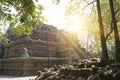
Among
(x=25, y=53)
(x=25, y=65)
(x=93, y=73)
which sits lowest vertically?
(x=25, y=65)

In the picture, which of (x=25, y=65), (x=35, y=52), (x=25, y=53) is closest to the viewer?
(x=25, y=65)

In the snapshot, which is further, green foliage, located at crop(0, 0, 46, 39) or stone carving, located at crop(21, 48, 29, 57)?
stone carving, located at crop(21, 48, 29, 57)

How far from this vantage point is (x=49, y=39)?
31.9 metres

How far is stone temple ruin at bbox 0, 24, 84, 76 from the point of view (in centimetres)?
2603

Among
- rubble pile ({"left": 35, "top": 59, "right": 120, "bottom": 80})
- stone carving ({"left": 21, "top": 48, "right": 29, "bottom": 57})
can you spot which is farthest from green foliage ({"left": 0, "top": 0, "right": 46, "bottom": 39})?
stone carving ({"left": 21, "top": 48, "right": 29, "bottom": 57})

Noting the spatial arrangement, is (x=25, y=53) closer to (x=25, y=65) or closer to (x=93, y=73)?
(x=25, y=65)

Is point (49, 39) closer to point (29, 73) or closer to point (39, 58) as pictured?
point (39, 58)

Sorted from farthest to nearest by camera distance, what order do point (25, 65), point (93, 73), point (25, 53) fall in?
point (25, 53), point (25, 65), point (93, 73)

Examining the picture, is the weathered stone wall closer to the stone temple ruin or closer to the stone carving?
the stone temple ruin

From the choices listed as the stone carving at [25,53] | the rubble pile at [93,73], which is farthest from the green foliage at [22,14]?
the stone carving at [25,53]

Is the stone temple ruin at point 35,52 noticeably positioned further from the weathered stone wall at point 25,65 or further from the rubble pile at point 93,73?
the rubble pile at point 93,73

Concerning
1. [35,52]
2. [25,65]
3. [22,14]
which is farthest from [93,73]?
[35,52]

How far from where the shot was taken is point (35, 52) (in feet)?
92.6

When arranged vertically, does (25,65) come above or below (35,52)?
below
